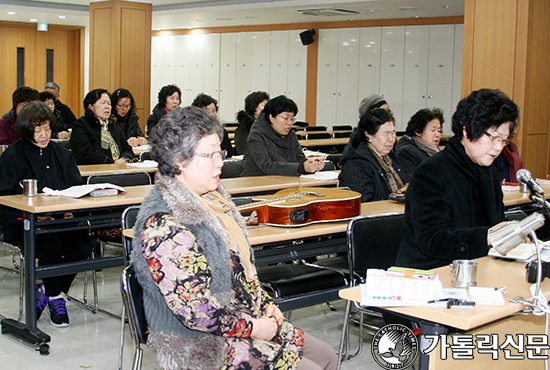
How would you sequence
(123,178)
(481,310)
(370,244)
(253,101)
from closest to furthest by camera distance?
(481,310), (370,244), (123,178), (253,101)

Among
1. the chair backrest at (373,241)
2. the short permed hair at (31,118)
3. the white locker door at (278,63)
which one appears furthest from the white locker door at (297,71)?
the chair backrest at (373,241)

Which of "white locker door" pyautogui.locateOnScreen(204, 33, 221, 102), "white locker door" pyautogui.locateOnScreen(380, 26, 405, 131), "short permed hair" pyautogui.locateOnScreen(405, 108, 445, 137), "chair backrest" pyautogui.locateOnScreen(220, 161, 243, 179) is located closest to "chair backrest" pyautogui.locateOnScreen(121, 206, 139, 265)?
"chair backrest" pyautogui.locateOnScreen(220, 161, 243, 179)

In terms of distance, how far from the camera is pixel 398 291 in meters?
1.83

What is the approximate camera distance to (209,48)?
15.6 meters

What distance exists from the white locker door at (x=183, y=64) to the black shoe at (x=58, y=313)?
12739 millimetres

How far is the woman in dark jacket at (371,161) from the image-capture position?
12.5 ft

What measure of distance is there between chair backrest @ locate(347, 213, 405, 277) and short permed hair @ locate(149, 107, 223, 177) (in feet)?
3.72

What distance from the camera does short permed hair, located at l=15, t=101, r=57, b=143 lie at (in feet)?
12.3

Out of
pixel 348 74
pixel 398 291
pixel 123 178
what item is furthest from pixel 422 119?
pixel 348 74

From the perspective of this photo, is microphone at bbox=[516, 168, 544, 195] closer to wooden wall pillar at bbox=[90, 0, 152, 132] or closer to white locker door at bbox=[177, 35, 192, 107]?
wooden wall pillar at bbox=[90, 0, 152, 132]

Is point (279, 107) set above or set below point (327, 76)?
below

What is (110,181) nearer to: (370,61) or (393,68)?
(393,68)

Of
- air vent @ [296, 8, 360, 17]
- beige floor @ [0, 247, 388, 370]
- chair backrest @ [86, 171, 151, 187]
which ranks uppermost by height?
air vent @ [296, 8, 360, 17]

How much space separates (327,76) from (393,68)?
164cm
